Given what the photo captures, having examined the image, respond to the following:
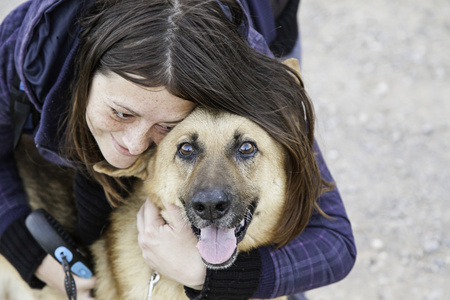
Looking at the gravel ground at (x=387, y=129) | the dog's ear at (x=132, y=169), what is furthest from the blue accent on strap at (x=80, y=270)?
the gravel ground at (x=387, y=129)

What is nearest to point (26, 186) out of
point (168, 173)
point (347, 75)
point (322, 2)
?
point (168, 173)

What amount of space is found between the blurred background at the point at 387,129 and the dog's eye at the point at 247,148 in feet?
3.19

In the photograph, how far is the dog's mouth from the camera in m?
2.10

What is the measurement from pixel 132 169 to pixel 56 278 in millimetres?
689

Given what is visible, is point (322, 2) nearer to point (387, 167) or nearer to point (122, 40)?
point (387, 167)

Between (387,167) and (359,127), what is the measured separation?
52 cm

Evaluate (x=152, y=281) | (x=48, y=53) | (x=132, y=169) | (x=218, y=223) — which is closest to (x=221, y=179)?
(x=218, y=223)

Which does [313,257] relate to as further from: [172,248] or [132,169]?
[132,169]

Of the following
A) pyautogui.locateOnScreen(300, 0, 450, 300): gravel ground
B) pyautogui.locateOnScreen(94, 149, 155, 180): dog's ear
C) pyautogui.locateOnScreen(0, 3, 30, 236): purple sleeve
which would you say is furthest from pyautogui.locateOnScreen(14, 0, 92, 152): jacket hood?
pyautogui.locateOnScreen(300, 0, 450, 300): gravel ground

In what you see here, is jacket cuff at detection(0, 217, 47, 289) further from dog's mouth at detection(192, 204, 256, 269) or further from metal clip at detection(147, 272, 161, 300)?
dog's mouth at detection(192, 204, 256, 269)

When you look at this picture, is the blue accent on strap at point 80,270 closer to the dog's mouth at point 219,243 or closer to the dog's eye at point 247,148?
the dog's mouth at point 219,243

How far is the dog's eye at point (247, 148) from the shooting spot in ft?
7.21

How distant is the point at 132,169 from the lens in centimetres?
238

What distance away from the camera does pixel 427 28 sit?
5.64 metres
